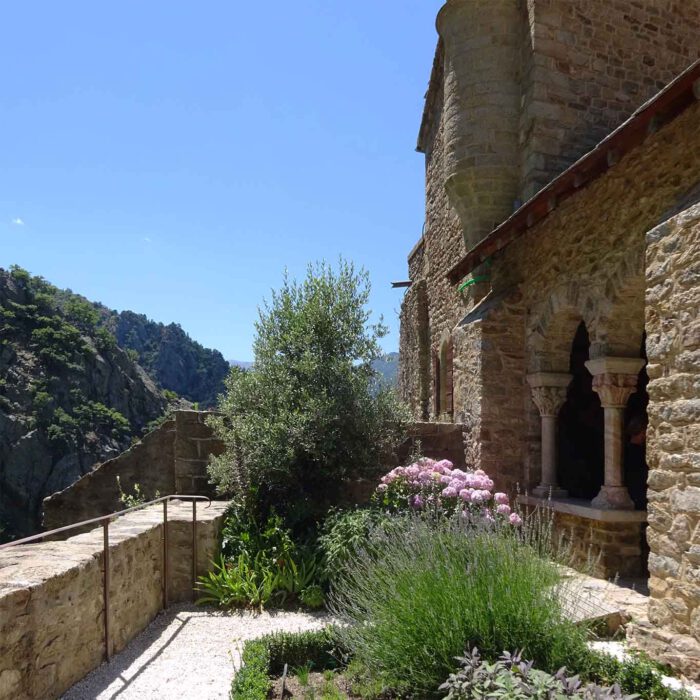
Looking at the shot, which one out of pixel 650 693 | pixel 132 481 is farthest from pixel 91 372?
pixel 650 693

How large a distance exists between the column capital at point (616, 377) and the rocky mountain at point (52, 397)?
41.6 meters

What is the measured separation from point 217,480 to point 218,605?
6.35 ft

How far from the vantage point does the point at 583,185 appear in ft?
17.6

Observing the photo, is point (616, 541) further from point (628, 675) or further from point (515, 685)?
point (515, 685)

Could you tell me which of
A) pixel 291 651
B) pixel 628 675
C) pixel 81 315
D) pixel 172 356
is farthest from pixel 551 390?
pixel 172 356

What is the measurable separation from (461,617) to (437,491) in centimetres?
282

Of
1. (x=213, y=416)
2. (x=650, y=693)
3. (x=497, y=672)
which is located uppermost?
(x=213, y=416)

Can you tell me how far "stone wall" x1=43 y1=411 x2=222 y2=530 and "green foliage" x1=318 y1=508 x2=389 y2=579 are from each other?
2270mm

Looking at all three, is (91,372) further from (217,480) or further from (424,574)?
(424,574)

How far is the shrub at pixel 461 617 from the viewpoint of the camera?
316 centimetres

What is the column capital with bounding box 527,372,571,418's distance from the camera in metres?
6.89

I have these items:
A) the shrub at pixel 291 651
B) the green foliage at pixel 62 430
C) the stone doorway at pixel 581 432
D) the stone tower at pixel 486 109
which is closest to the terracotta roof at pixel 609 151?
the stone tower at pixel 486 109

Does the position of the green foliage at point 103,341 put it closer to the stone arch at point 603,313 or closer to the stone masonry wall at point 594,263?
the stone masonry wall at point 594,263

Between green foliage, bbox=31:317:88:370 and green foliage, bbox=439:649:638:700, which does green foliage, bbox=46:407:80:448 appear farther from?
green foliage, bbox=439:649:638:700
